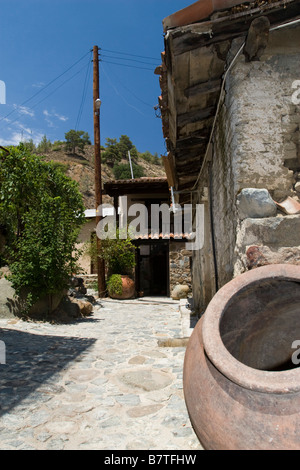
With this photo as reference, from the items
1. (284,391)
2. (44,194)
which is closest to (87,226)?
(44,194)

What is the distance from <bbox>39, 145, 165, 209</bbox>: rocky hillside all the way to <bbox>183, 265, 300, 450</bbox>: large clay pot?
22.3 m

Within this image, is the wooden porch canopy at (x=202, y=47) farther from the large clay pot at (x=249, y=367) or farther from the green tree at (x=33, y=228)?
the green tree at (x=33, y=228)

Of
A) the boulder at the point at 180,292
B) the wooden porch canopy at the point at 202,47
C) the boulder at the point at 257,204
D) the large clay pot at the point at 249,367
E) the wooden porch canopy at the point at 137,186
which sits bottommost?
the boulder at the point at 180,292

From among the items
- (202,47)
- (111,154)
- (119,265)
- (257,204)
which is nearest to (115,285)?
(119,265)

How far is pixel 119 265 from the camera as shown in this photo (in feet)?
37.4

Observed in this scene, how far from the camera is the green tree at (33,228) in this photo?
641 centimetres

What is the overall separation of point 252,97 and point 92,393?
2.92 meters

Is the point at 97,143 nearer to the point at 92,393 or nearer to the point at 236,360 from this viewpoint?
the point at 92,393

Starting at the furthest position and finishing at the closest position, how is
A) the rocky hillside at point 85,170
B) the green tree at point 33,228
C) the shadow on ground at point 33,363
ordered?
the rocky hillside at point 85,170
the green tree at point 33,228
the shadow on ground at point 33,363

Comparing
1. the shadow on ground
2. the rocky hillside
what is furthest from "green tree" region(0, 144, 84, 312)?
the rocky hillside

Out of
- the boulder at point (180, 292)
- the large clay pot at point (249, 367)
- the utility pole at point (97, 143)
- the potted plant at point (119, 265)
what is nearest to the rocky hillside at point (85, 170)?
the utility pole at point (97, 143)

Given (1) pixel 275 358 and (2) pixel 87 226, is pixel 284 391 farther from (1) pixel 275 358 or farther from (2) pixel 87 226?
(2) pixel 87 226

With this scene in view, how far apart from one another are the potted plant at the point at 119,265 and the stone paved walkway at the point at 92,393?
5.57m

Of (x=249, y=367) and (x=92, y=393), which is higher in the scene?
(x=249, y=367)
